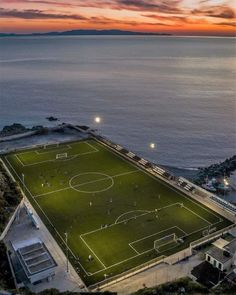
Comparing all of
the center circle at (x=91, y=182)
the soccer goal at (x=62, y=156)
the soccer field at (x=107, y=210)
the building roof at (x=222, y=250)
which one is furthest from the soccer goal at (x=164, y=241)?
the soccer goal at (x=62, y=156)

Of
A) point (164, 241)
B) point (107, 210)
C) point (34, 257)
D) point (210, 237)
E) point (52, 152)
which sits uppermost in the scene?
point (34, 257)

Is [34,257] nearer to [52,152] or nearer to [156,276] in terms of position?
[156,276]

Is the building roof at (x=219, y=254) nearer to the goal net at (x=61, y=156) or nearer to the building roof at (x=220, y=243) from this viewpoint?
the building roof at (x=220, y=243)

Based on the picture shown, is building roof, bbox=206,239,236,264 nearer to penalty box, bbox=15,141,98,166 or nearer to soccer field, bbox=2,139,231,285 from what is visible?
soccer field, bbox=2,139,231,285

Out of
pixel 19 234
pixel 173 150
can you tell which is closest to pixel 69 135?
pixel 173 150

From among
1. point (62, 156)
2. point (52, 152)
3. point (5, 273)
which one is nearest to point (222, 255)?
point (5, 273)

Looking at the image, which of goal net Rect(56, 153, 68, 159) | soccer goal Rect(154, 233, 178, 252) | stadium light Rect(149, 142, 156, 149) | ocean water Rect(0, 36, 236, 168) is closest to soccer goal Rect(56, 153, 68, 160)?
goal net Rect(56, 153, 68, 159)
